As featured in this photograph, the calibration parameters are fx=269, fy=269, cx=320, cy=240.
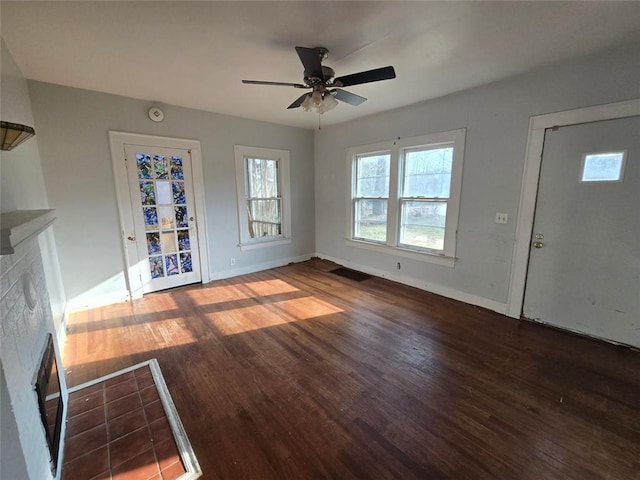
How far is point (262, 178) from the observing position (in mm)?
4785

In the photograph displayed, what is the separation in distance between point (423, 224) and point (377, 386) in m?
2.46

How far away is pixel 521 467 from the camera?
1.43m

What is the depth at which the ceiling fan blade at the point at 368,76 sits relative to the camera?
1.96 meters

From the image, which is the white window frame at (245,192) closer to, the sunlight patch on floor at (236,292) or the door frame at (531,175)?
the sunlight patch on floor at (236,292)

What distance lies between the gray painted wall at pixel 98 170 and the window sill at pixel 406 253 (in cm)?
217

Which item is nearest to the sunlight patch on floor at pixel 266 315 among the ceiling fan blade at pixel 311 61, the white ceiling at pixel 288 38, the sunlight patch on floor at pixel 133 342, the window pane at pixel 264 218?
the sunlight patch on floor at pixel 133 342

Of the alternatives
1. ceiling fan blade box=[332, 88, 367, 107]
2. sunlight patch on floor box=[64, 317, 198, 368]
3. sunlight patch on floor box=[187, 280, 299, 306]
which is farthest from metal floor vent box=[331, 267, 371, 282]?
ceiling fan blade box=[332, 88, 367, 107]

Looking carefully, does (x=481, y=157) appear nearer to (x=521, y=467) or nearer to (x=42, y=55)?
(x=521, y=467)

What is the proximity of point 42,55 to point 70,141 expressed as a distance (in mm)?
998

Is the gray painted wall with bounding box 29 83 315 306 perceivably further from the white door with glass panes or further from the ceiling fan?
the ceiling fan

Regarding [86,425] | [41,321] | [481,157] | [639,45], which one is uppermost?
[639,45]

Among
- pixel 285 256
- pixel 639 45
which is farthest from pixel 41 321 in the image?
pixel 639 45

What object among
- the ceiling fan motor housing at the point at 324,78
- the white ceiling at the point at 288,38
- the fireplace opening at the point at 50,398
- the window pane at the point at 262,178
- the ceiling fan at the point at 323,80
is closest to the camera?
the fireplace opening at the point at 50,398

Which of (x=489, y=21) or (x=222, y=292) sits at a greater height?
(x=489, y=21)
